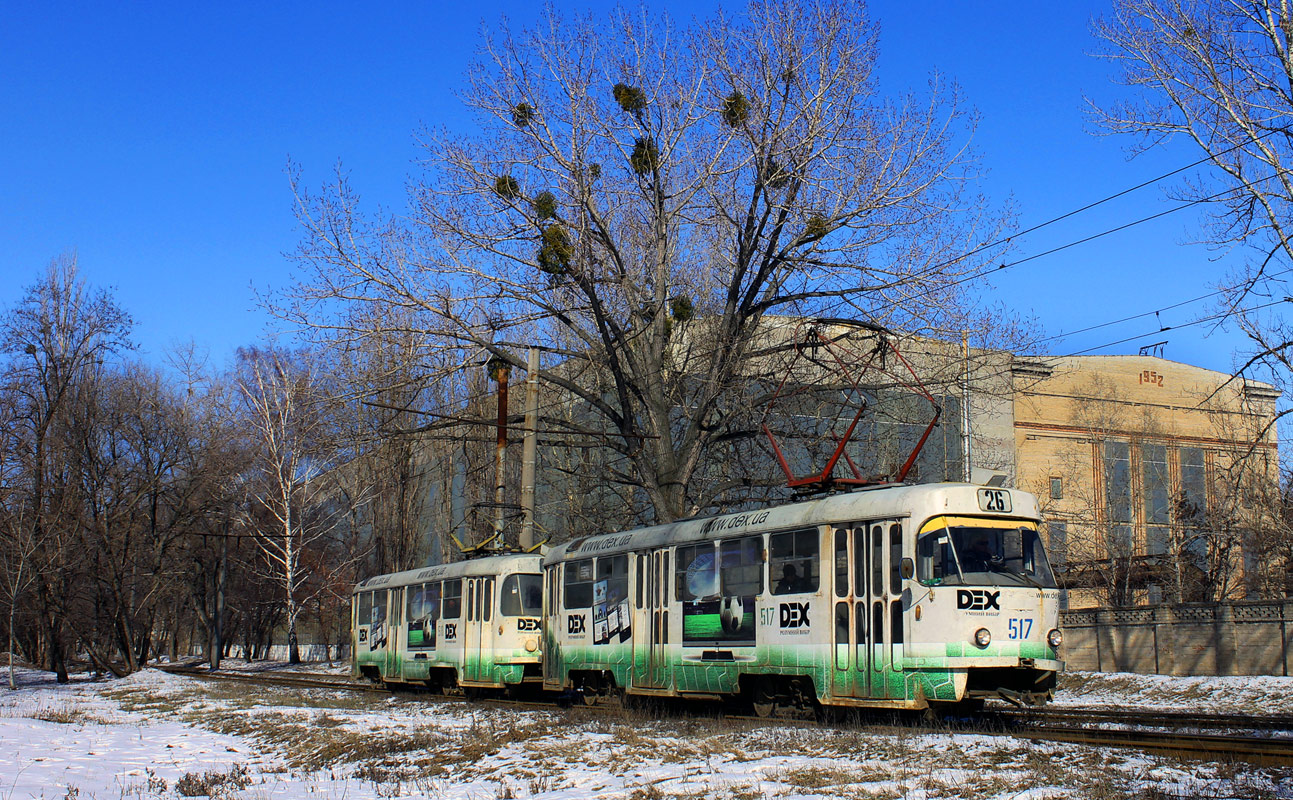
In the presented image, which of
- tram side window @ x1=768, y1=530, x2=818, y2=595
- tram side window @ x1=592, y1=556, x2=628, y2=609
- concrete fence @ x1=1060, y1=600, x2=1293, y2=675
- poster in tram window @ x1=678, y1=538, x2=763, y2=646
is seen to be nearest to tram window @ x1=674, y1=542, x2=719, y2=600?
poster in tram window @ x1=678, y1=538, x2=763, y2=646

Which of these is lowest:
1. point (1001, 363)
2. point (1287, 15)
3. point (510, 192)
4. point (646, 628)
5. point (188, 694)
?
point (188, 694)

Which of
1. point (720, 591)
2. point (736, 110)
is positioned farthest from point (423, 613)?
point (736, 110)

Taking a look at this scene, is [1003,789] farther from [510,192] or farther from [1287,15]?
[1287,15]

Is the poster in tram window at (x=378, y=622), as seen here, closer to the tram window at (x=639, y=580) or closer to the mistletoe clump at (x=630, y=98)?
the tram window at (x=639, y=580)

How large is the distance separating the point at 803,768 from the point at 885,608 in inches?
150

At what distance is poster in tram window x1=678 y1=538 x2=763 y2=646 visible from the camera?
15523 millimetres

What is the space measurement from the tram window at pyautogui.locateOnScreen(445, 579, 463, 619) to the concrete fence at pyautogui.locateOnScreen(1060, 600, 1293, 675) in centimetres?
1740

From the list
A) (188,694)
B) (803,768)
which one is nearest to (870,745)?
(803,768)

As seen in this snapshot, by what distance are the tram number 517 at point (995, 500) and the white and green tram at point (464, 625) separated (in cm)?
1087

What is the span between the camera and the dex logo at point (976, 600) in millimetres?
12812

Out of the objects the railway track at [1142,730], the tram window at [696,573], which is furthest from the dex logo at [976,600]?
the tram window at [696,573]

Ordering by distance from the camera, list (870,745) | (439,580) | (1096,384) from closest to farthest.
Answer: (870,745) → (439,580) → (1096,384)

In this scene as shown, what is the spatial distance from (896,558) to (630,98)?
1150 cm

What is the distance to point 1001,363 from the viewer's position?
2097 cm
